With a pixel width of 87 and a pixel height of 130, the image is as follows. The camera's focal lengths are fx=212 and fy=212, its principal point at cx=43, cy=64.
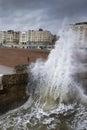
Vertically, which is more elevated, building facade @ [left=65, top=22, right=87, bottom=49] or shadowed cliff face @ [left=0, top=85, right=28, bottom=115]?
building facade @ [left=65, top=22, right=87, bottom=49]

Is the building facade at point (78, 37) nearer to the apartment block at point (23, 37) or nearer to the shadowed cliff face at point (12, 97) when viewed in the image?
the shadowed cliff face at point (12, 97)

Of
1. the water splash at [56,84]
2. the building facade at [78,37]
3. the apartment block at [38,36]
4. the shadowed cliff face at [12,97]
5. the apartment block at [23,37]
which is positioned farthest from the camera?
the apartment block at [23,37]

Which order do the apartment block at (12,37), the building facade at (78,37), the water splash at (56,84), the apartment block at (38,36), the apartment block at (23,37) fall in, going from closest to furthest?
the water splash at (56,84) → the building facade at (78,37) → the apartment block at (38,36) → the apartment block at (23,37) → the apartment block at (12,37)

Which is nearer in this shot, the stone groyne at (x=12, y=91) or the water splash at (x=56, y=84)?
the stone groyne at (x=12, y=91)

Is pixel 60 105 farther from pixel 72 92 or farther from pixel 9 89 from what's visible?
pixel 9 89

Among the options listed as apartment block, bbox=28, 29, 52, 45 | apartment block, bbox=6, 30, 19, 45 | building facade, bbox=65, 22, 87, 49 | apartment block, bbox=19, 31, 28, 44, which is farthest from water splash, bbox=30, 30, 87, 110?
apartment block, bbox=6, 30, 19, 45

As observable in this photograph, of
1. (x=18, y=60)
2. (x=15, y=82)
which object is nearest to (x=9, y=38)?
(x=18, y=60)

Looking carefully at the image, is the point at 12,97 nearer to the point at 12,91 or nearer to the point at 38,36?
the point at 12,91

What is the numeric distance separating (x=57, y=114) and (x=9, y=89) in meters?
1.51

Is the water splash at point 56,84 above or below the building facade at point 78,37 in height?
below

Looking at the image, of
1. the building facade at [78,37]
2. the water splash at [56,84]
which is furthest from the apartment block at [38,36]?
the water splash at [56,84]

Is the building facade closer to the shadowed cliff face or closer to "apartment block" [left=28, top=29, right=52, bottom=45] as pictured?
the shadowed cliff face

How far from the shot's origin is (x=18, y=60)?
11062mm

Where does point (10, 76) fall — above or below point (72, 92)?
above
